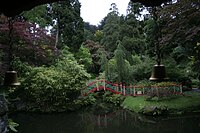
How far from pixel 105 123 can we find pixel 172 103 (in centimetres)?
328

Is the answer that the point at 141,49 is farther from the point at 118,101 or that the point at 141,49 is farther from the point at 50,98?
the point at 50,98

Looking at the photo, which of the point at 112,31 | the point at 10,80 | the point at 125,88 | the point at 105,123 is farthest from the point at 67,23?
the point at 10,80

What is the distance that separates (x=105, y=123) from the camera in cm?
910

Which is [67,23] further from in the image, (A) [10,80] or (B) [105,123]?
(A) [10,80]

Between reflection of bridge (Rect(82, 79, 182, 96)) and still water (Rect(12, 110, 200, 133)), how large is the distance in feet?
5.50

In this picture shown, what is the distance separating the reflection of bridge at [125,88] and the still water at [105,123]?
1.68m

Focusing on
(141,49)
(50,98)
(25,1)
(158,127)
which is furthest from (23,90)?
(141,49)

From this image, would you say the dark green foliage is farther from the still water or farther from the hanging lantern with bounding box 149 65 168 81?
the hanging lantern with bounding box 149 65 168 81

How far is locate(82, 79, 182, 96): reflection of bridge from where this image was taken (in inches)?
448

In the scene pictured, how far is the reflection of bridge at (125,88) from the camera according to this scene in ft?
37.4

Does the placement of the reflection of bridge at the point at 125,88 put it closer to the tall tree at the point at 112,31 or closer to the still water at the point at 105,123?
the still water at the point at 105,123

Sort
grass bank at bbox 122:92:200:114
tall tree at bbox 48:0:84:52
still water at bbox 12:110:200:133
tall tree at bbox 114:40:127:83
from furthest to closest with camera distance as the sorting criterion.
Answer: tall tree at bbox 48:0:84:52 → tall tree at bbox 114:40:127:83 → grass bank at bbox 122:92:200:114 → still water at bbox 12:110:200:133

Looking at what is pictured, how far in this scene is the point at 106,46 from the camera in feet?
69.5

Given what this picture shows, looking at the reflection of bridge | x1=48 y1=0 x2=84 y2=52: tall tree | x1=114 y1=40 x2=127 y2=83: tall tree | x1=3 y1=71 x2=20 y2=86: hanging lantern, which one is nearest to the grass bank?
the reflection of bridge
